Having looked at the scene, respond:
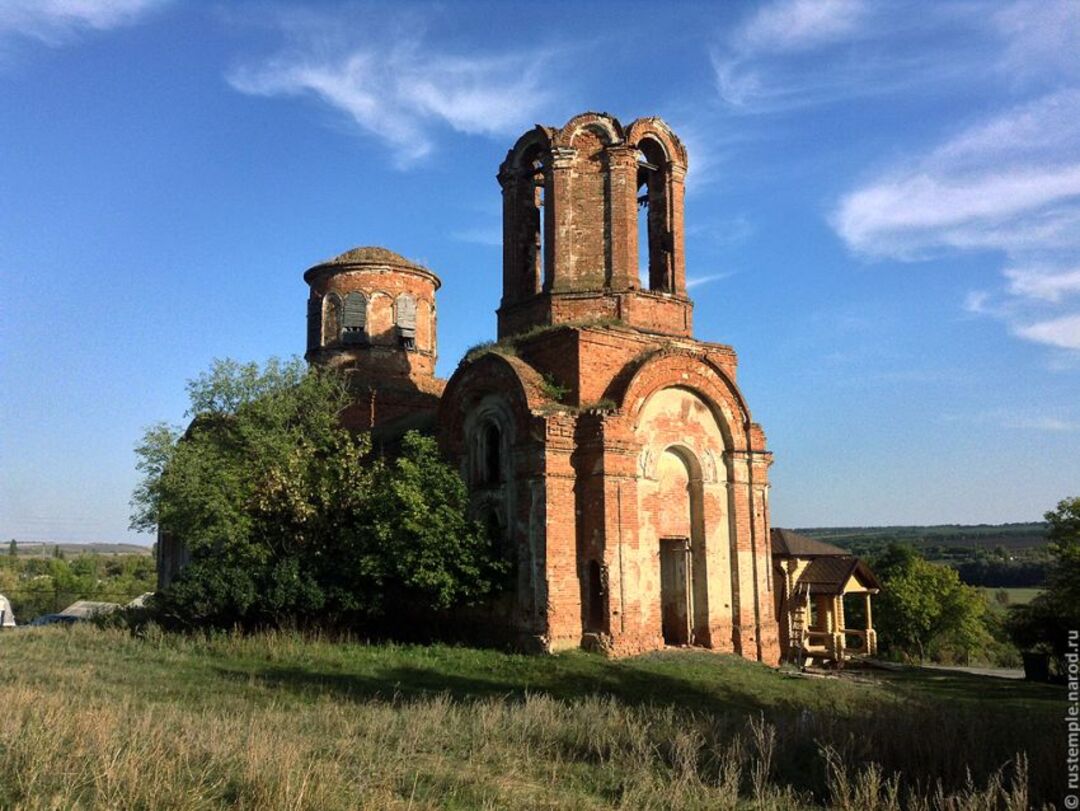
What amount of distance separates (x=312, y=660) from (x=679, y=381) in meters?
8.31

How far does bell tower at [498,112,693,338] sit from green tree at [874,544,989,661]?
74.9ft

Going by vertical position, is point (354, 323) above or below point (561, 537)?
above

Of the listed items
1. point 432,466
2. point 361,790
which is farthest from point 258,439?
point 361,790

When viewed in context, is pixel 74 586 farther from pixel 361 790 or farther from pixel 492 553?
pixel 361 790

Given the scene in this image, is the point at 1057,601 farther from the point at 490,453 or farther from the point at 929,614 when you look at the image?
the point at 929,614

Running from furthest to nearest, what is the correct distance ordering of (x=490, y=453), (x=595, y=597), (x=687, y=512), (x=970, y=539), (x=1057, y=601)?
(x=970, y=539), (x=1057, y=601), (x=490, y=453), (x=687, y=512), (x=595, y=597)

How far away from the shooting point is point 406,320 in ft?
84.3

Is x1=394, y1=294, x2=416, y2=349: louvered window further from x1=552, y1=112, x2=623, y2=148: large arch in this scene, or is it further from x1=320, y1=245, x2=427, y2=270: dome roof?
x1=552, y1=112, x2=623, y2=148: large arch

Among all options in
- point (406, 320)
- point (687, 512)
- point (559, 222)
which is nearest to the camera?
point (687, 512)

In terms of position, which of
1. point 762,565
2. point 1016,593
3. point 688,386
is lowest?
point 1016,593

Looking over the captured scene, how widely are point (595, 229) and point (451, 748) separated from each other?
11981mm

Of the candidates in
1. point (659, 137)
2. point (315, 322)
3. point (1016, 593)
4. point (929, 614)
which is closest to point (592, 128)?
point (659, 137)

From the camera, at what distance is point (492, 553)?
15.5 meters

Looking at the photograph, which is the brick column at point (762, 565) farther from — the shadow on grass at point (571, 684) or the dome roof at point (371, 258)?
the dome roof at point (371, 258)
